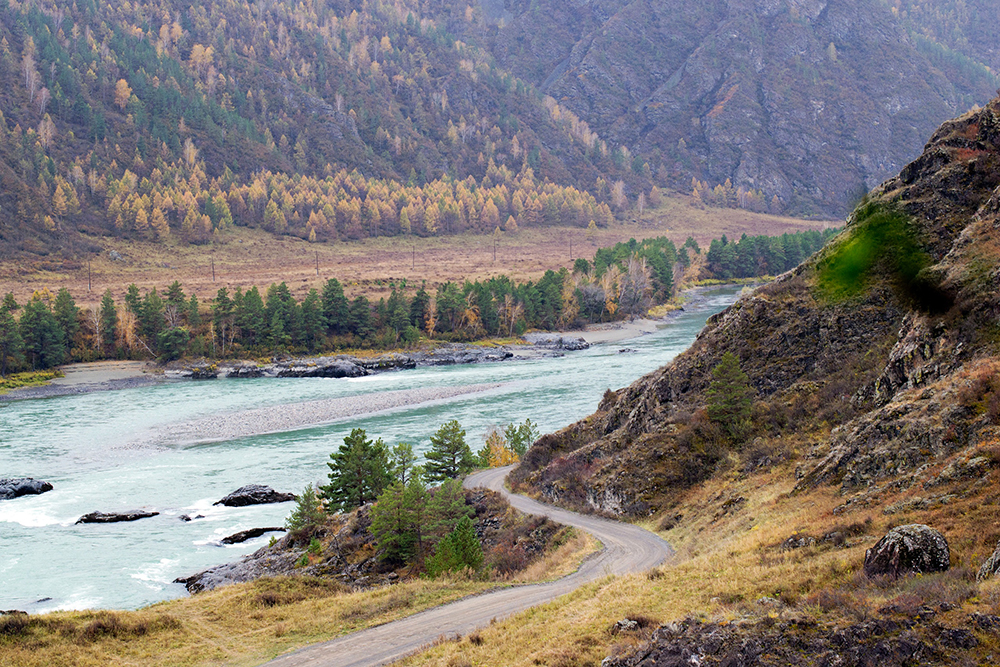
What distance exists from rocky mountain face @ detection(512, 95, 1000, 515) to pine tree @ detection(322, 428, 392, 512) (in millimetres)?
8399

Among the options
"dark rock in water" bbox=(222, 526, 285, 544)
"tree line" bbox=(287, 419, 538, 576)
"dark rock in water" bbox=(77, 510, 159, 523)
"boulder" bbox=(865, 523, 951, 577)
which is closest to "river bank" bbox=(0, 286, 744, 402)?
"dark rock in water" bbox=(77, 510, 159, 523)

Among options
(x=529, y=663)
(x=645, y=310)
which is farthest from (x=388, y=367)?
(x=529, y=663)

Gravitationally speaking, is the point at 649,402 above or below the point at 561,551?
above

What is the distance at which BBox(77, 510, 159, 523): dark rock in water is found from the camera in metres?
51.8

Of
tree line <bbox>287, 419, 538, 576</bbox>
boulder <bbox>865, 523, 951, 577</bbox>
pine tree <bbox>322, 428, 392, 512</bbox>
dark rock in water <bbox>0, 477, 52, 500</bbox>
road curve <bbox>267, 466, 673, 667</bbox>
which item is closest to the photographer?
boulder <bbox>865, 523, 951, 577</bbox>

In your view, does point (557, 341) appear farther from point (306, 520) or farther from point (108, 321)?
point (306, 520)

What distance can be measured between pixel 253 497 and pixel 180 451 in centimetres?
2011

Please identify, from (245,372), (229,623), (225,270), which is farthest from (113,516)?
(225,270)

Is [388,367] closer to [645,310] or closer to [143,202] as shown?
[645,310]

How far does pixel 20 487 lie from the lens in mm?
58938

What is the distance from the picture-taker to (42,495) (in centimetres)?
5834

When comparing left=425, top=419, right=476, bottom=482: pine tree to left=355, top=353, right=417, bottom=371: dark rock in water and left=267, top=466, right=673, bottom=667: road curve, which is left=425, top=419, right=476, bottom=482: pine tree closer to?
left=267, top=466, right=673, bottom=667: road curve

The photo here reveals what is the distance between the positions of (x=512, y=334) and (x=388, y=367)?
27.1m

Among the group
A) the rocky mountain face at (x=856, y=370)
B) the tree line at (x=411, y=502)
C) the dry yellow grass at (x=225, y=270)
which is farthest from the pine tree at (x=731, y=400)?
the dry yellow grass at (x=225, y=270)
